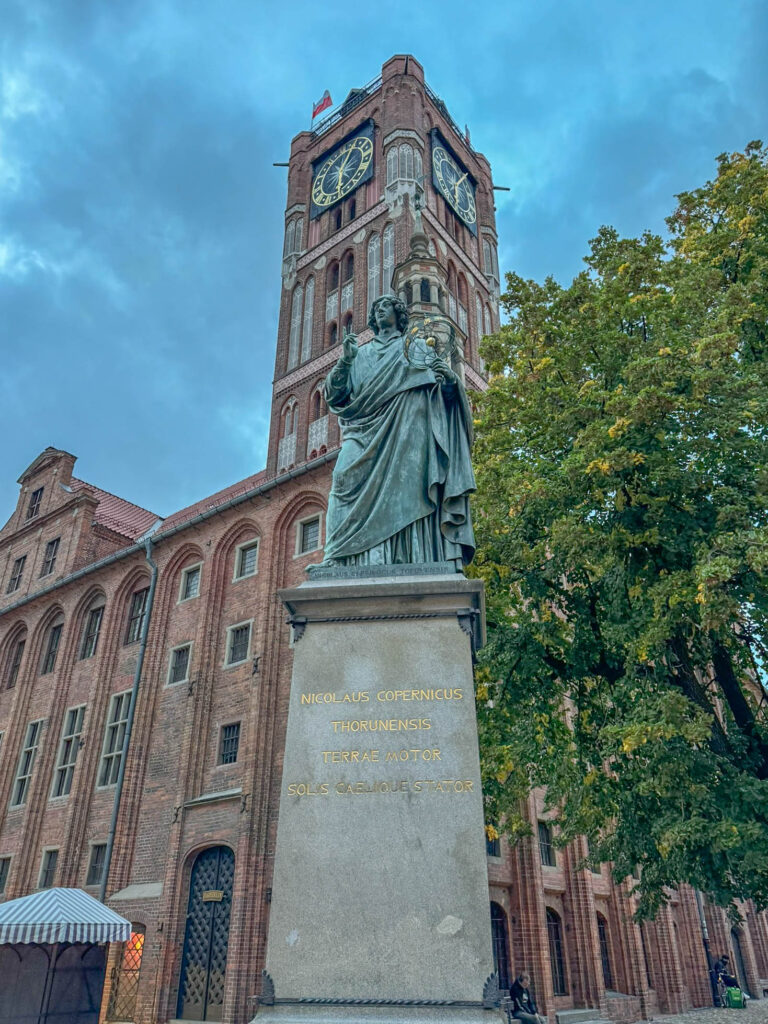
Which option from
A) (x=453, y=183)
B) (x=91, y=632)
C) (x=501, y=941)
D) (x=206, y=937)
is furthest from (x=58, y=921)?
(x=453, y=183)

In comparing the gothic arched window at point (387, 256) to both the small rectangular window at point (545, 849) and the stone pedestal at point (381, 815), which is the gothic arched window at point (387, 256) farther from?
the stone pedestal at point (381, 815)

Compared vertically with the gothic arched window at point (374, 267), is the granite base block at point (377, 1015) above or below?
below

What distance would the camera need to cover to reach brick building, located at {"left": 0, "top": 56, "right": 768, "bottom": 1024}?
19500 millimetres

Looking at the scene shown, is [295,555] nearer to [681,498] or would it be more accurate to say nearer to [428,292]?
[428,292]

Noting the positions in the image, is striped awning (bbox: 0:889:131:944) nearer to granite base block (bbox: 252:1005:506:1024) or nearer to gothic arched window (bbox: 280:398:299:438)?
granite base block (bbox: 252:1005:506:1024)

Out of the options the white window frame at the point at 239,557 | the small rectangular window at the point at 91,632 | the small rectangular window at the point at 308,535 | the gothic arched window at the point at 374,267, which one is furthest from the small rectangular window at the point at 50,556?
the gothic arched window at the point at 374,267

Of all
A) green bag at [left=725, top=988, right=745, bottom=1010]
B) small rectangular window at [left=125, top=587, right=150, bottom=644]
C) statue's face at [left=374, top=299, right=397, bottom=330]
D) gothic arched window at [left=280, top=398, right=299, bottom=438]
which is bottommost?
green bag at [left=725, top=988, right=745, bottom=1010]

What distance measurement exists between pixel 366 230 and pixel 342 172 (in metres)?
A: 6.73

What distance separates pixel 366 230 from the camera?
39.4 m

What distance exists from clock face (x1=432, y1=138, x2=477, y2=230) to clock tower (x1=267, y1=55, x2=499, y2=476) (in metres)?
0.10

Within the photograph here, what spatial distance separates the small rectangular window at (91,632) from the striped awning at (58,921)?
15.2 meters

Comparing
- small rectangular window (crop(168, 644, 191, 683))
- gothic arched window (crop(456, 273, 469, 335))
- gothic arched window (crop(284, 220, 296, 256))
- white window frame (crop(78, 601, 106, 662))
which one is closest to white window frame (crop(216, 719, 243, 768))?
small rectangular window (crop(168, 644, 191, 683))

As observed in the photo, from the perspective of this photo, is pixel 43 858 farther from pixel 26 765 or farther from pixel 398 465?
pixel 398 465

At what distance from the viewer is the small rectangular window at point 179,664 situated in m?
24.0
